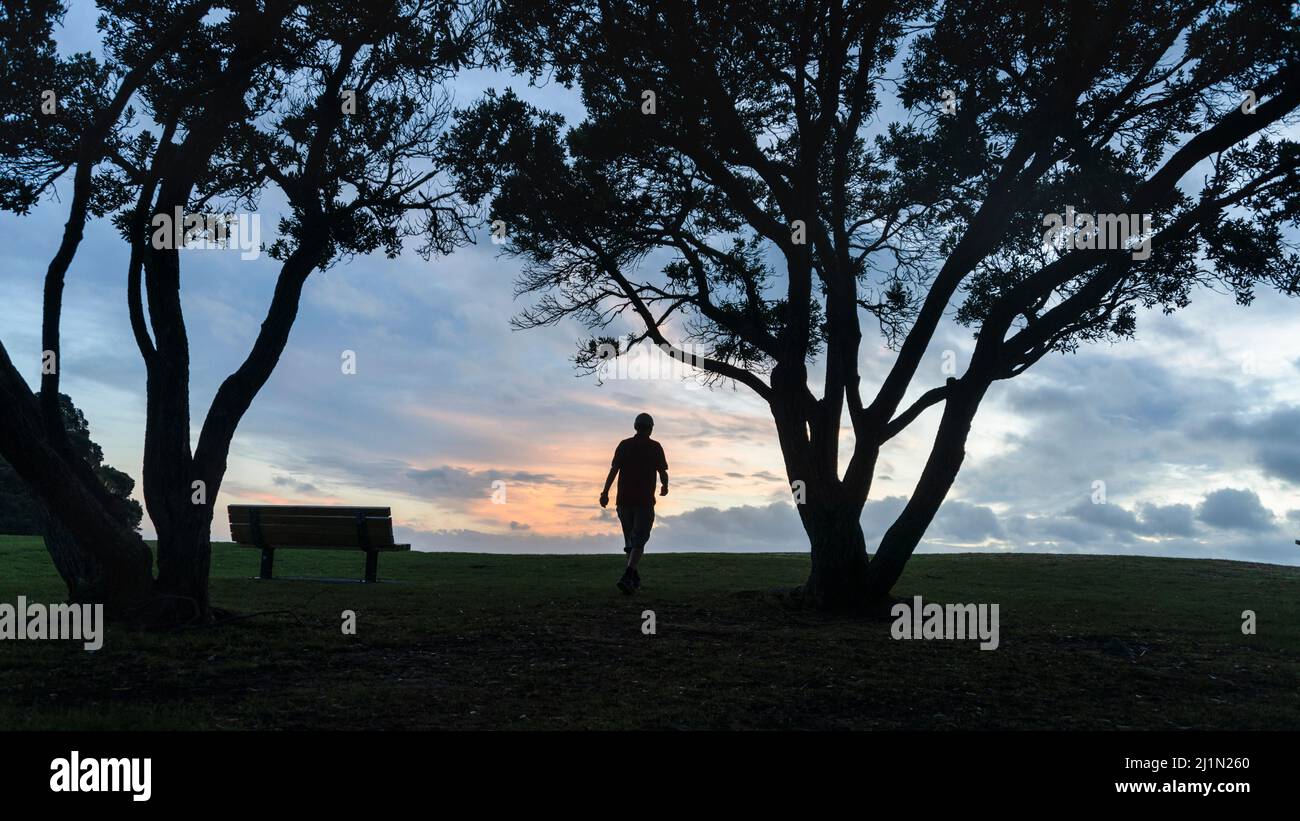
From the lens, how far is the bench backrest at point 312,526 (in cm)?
1573

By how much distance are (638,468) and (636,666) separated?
19.7 feet

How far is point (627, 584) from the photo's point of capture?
46.0 feet

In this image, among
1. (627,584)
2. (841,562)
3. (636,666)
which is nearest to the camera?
(636,666)

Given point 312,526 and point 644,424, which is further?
point 312,526

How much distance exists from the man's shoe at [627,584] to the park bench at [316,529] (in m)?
4.06

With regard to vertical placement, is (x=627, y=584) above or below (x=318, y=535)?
below

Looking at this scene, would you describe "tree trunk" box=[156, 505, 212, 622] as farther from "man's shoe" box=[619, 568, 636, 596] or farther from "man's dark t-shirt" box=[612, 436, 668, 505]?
"man's dark t-shirt" box=[612, 436, 668, 505]

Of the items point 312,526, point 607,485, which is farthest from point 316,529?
point 607,485

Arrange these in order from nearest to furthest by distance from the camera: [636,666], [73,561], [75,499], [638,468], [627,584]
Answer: [636,666] < [75,499] < [73,561] < [627,584] < [638,468]

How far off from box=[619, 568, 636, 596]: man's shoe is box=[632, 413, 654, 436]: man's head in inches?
78.9

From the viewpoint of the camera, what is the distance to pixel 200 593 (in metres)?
10.5

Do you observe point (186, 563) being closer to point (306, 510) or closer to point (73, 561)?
point (73, 561)
